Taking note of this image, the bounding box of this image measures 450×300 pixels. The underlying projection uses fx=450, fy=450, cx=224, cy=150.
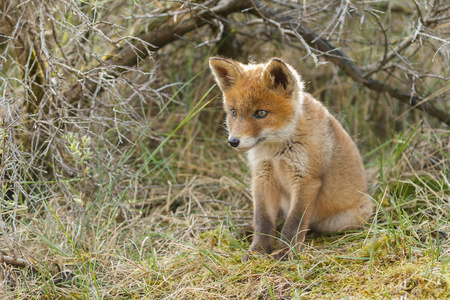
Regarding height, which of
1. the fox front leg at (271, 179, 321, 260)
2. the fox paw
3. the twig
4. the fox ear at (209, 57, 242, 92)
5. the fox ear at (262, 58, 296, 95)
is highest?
the fox ear at (262, 58, 296, 95)

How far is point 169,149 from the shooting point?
17.4 feet

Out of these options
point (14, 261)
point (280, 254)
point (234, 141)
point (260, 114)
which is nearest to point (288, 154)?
point (260, 114)

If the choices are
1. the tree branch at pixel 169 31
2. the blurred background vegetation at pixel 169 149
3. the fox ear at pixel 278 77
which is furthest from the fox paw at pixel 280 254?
the tree branch at pixel 169 31

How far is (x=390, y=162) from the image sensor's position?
4.55m

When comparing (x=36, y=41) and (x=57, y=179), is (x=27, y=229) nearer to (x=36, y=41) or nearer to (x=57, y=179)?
(x=57, y=179)

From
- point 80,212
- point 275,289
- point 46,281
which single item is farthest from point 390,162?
point 46,281

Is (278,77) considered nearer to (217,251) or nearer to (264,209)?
(264,209)

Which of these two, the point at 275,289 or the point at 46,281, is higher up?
the point at 275,289

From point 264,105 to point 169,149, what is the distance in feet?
7.50

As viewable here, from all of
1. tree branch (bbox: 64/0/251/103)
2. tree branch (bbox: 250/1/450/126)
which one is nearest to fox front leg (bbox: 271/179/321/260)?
tree branch (bbox: 250/1/450/126)

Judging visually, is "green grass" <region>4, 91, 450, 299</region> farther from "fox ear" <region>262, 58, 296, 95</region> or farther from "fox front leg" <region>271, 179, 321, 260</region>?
"fox ear" <region>262, 58, 296, 95</region>

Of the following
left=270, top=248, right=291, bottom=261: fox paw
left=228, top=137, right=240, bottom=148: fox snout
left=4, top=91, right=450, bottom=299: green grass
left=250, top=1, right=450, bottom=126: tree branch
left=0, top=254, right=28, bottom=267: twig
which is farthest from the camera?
left=250, top=1, right=450, bottom=126: tree branch

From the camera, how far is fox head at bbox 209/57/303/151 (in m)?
3.17

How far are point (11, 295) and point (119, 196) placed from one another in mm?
1214
